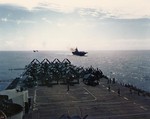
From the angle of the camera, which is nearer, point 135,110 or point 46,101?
point 135,110

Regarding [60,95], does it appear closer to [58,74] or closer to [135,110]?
[135,110]

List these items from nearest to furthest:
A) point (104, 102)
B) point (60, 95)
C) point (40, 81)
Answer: point (104, 102) → point (60, 95) → point (40, 81)

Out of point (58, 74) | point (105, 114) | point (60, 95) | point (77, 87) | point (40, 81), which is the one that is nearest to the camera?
point (105, 114)

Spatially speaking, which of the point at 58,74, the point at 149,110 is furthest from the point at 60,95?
the point at 58,74

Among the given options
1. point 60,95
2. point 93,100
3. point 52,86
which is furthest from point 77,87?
point 93,100

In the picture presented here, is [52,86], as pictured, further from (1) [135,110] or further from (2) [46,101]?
(1) [135,110]

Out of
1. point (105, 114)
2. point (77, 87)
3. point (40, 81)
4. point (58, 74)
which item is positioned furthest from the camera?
point (58, 74)

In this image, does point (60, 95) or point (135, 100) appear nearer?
point (135, 100)

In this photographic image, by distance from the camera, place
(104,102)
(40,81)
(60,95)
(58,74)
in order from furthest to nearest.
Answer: (58,74) → (40,81) → (60,95) → (104,102)
